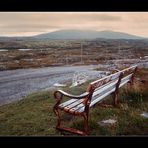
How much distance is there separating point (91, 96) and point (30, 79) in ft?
2.91

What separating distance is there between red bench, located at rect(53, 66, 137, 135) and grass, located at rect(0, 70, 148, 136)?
0.08 metres

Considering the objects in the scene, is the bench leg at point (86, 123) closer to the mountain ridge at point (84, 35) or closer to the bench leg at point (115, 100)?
the bench leg at point (115, 100)

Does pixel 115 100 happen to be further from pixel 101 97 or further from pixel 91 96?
pixel 91 96

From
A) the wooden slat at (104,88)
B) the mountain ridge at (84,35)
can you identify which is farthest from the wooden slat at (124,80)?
the mountain ridge at (84,35)

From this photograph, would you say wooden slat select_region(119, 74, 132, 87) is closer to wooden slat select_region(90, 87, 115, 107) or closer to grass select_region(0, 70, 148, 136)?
wooden slat select_region(90, 87, 115, 107)

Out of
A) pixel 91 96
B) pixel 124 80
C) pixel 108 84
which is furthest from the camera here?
pixel 124 80

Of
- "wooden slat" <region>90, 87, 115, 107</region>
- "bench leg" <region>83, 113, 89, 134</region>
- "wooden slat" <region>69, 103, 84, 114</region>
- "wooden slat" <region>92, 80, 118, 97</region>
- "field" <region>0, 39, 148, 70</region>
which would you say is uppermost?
"field" <region>0, 39, 148, 70</region>

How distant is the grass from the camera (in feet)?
18.3

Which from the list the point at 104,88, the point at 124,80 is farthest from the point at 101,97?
the point at 124,80

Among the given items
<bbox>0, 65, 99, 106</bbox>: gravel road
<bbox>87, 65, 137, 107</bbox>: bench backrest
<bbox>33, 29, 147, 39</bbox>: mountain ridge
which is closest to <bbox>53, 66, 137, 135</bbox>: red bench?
<bbox>87, 65, 137, 107</bbox>: bench backrest

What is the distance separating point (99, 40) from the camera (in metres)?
5.73

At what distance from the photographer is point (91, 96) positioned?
5438 millimetres

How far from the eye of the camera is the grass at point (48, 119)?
5.57 metres
